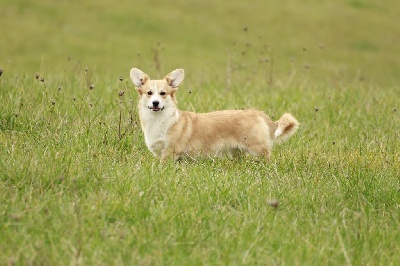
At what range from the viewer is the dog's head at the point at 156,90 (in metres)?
6.86

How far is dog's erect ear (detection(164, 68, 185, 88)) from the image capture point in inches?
281

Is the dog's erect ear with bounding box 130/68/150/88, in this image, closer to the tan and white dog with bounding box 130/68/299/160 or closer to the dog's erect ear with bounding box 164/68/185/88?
A: the tan and white dog with bounding box 130/68/299/160

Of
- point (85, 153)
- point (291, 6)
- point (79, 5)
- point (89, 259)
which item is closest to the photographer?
point (89, 259)

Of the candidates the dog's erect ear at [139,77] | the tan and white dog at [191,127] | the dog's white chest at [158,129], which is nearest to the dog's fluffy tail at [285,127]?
the tan and white dog at [191,127]

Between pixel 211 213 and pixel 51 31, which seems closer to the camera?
pixel 211 213

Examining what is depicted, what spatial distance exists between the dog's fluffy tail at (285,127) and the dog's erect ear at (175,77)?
3.48ft

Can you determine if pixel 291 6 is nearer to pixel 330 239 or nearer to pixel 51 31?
pixel 51 31

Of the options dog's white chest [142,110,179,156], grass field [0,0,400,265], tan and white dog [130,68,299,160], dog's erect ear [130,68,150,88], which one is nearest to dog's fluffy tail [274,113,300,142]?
tan and white dog [130,68,299,160]

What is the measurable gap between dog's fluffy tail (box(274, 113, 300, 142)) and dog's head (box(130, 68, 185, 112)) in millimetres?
1060

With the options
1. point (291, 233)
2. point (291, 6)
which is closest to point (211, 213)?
point (291, 233)

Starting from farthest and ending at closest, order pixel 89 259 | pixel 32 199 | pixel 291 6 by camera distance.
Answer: pixel 291 6, pixel 32 199, pixel 89 259

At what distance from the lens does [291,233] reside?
5.20 m

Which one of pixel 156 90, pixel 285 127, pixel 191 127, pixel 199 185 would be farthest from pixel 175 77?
pixel 199 185

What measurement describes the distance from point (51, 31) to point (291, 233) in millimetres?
17620
